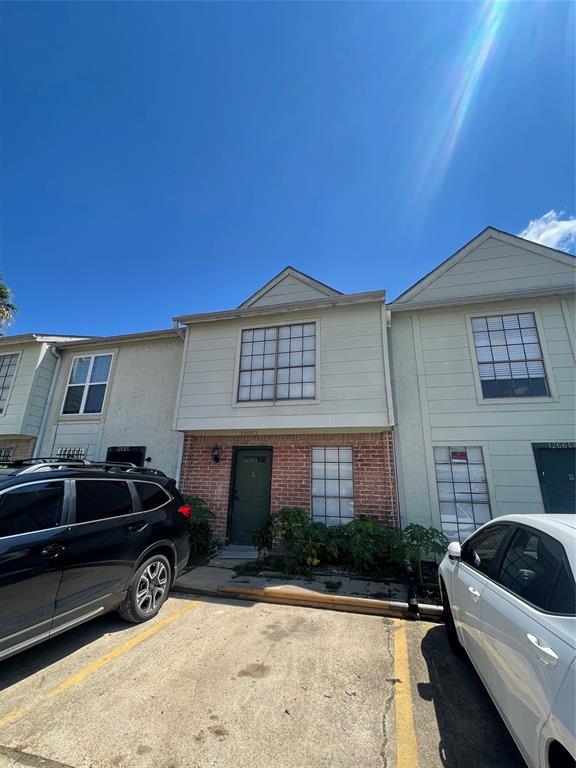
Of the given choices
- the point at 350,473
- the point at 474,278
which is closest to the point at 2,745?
the point at 350,473

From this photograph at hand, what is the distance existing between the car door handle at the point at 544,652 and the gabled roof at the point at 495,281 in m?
7.11

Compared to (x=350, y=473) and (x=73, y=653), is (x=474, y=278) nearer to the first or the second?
(x=350, y=473)

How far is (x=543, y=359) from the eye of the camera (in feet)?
23.0

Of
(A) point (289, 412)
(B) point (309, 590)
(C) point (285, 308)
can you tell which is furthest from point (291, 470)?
(C) point (285, 308)

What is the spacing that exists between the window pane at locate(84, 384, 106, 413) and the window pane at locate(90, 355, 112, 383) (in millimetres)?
231

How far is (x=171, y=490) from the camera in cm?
511

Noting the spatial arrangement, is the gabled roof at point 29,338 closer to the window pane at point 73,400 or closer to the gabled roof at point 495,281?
the window pane at point 73,400

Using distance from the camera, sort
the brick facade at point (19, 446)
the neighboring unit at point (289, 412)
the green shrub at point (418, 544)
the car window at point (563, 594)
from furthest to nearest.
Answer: the brick facade at point (19, 446) → the neighboring unit at point (289, 412) → the green shrub at point (418, 544) → the car window at point (563, 594)

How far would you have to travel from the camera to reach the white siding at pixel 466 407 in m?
6.61

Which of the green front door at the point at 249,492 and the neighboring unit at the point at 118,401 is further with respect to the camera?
the neighboring unit at the point at 118,401

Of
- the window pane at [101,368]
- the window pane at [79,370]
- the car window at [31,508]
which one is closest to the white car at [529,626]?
the car window at [31,508]

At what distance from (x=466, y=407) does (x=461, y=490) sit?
1754mm

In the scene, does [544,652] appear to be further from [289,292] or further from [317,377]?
[289,292]

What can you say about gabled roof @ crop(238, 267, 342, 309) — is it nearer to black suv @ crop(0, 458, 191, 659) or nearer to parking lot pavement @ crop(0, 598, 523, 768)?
black suv @ crop(0, 458, 191, 659)
